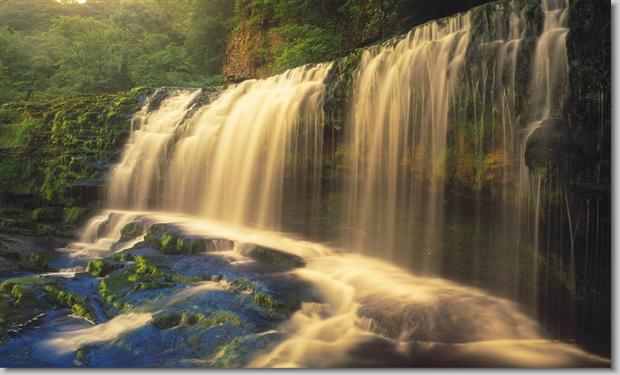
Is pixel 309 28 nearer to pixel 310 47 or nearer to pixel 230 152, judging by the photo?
pixel 310 47

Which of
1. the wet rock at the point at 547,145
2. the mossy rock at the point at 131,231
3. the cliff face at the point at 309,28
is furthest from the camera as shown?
the cliff face at the point at 309,28

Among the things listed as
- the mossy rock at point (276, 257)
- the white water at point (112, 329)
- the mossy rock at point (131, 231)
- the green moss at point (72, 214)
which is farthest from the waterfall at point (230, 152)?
the white water at point (112, 329)

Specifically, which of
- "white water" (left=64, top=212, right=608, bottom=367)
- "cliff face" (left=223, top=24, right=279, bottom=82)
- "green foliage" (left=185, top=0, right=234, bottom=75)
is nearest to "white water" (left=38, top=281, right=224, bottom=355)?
"white water" (left=64, top=212, right=608, bottom=367)

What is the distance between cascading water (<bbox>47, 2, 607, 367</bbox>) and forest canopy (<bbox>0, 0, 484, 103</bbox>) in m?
3.10

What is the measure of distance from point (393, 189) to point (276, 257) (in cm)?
153

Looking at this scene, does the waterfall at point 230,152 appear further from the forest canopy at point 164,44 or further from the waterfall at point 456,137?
the forest canopy at point 164,44

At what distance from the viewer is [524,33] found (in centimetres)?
409

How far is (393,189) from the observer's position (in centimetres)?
528

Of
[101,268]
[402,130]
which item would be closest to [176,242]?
[101,268]

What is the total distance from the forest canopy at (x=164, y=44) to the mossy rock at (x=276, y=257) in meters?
5.47

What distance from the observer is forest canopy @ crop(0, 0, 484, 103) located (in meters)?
10.2

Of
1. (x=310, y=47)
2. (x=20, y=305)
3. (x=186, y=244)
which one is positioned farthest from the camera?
(x=310, y=47)

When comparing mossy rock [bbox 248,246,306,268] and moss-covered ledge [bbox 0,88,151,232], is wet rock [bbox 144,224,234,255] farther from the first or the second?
moss-covered ledge [bbox 0,88,151,232]

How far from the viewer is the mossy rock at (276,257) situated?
5039mm
